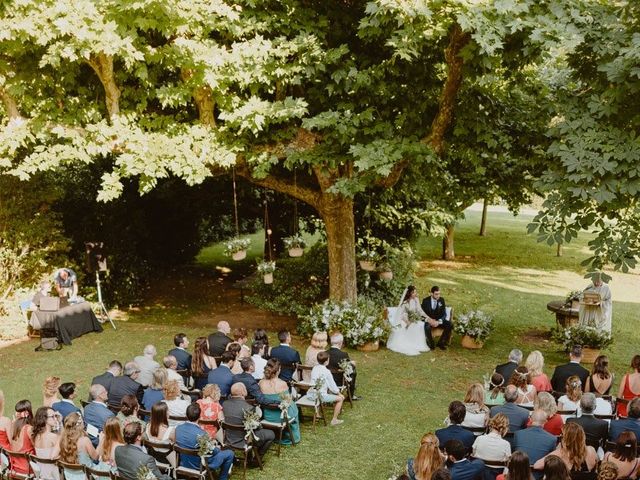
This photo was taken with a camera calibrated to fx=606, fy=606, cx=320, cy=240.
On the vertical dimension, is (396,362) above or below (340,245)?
below

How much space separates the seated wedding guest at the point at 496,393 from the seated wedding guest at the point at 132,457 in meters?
4.99

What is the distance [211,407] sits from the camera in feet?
27.8

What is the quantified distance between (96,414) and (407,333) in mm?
8038

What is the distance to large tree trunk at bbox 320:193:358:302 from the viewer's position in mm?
15336

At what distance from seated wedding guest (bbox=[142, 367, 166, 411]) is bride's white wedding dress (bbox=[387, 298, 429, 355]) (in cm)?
683

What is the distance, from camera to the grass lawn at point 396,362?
9.29 metres

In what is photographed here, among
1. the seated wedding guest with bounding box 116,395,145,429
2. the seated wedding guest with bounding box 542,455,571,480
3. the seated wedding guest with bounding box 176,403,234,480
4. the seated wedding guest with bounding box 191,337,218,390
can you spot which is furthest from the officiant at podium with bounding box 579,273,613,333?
the seated wedding guest with bounding box 116,395,145,429

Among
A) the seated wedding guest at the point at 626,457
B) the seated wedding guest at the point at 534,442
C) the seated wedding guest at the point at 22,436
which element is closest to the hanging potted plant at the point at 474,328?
the seated wedding guest at the point at 534,442

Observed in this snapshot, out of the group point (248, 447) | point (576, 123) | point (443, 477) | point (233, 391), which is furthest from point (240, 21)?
point (443, 477)

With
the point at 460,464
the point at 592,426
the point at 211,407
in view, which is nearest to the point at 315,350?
the point at 211,407

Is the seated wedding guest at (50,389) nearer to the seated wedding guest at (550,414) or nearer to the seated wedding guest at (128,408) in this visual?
the seated wedding guest at (128,408)

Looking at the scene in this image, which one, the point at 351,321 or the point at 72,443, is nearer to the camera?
the point at 72,443

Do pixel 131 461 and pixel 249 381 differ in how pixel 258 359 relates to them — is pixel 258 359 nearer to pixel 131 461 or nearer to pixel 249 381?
pixel 249 381

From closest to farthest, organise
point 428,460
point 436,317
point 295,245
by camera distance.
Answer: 1. point 428,460
2. point 436,317
3. point 295,245
